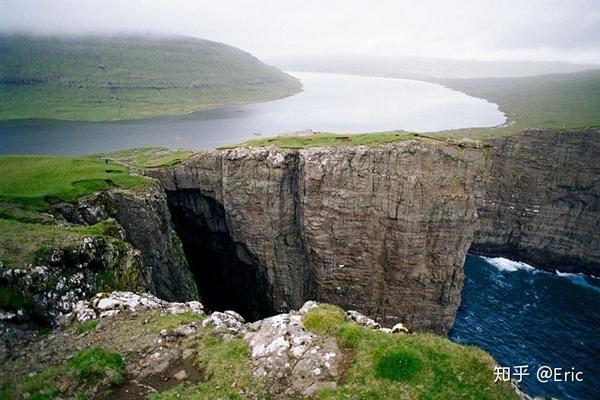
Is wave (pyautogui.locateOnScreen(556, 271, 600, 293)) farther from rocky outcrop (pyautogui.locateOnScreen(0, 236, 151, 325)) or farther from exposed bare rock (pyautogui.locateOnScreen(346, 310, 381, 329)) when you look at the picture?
rocky outcrop (pyautogui.locateOnScreen(0, 236, 151, 325))

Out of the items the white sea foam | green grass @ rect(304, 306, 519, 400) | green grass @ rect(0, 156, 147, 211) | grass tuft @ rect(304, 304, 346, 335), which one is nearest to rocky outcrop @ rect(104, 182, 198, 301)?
green grass @ rect(0, 156, 147, 211)

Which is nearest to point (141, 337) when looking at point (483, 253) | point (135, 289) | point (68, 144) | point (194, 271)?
point (135, 289)

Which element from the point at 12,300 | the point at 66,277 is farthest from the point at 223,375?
the point at 12,300

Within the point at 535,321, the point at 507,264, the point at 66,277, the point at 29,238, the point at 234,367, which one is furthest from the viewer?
the point at 507,264

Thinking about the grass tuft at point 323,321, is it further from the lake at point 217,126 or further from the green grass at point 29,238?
the lake at point 217,126

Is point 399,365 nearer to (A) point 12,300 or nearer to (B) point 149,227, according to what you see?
(A) point 12,300

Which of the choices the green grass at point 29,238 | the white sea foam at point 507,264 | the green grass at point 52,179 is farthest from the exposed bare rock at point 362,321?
the white sea foam at point 507,264
